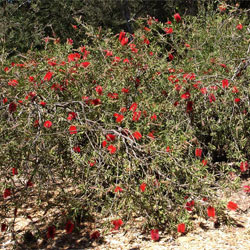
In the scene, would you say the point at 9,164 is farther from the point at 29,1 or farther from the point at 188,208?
the point at 29,1

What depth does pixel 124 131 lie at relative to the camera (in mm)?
3062

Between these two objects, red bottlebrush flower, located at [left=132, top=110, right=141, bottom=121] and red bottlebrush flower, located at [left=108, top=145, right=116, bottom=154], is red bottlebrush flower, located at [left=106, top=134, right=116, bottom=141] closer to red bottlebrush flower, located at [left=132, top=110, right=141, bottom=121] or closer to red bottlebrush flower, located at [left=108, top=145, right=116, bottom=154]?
red bottlebrush flower, located at [left=108, top=145, right=116, bottom=154]

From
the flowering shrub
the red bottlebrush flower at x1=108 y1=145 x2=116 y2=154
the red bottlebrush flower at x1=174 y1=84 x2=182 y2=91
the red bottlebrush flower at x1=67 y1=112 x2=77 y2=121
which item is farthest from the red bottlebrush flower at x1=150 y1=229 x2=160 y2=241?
the red bottlebrush flower at x1=174 y1=84 x2=182 y2=91

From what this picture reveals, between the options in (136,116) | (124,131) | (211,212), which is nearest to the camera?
(211,212)

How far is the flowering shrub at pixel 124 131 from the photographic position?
292cm

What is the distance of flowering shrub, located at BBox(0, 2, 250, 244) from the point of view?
2.92 metres

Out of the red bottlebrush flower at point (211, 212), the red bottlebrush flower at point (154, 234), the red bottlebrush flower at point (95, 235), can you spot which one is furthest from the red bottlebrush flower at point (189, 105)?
the red bottlebrush flower at point (95, 235)

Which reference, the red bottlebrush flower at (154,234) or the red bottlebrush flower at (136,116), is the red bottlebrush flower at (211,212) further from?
the red bottlebrush flower at (136,116)

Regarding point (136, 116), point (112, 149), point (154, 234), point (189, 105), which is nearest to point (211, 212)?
point (154, 234)

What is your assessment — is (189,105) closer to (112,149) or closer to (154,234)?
(112,149)

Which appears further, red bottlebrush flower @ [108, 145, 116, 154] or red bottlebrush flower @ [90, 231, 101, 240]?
red bottlebrush flower @ [90, 231, 101, 240]

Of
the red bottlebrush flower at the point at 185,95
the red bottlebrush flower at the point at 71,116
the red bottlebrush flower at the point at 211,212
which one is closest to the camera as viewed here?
the red bottlebrush flower at the point at 211,212

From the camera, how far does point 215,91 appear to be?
3.66 meters

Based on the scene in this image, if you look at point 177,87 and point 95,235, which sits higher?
point 177,87
